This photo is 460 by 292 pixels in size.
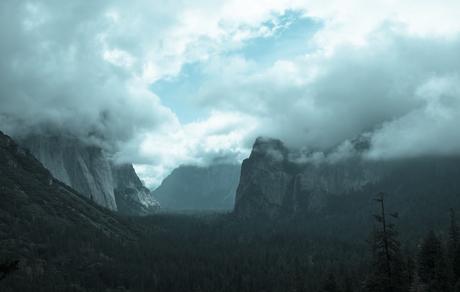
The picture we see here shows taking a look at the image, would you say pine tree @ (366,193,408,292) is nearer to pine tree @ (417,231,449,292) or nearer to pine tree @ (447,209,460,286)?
pine tree @ (447,209,460,286)

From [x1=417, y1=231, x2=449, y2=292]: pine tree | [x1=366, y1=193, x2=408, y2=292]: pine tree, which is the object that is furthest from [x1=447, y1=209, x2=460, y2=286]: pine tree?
[x1=366, y1=193, x2=408, y2=292]: pine tree

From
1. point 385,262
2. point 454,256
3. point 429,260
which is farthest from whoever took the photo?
point 429,260

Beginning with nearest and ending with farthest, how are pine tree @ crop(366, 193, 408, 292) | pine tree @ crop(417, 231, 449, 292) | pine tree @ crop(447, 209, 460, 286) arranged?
pine tree @ crop(366, 193, 408, 292) → pine tree @ crop(447, 209, 460, 286) → pine tree @ crop(417, 231, 449, 292)

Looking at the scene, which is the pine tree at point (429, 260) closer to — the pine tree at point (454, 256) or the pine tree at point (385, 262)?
the pine tree at point (454, 256)

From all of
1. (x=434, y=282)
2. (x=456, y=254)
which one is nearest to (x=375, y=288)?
(x=434, y=282)

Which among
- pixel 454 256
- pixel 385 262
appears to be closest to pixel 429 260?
pixel 454 256

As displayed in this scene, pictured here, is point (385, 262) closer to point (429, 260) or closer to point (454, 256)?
point (454, 256)

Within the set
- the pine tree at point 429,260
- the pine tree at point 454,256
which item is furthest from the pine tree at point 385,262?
the pine tree at point 429,260

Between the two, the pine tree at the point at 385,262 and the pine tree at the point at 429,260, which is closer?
the pine tree at the point at 385,262

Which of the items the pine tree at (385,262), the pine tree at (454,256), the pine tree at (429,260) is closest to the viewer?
the pine tree at (385,262)

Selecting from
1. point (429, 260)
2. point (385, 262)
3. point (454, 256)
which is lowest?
point (429, 260)

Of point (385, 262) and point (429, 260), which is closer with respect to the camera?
point (385, 262)

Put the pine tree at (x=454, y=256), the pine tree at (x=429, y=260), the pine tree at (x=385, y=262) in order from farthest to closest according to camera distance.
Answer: the pine tree at (x=429, y=260) < the pine tree at (x=454, y=256) < the pine tree at (x=385, y=262)

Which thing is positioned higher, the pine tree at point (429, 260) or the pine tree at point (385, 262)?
the pine tree at point (385, 262)
